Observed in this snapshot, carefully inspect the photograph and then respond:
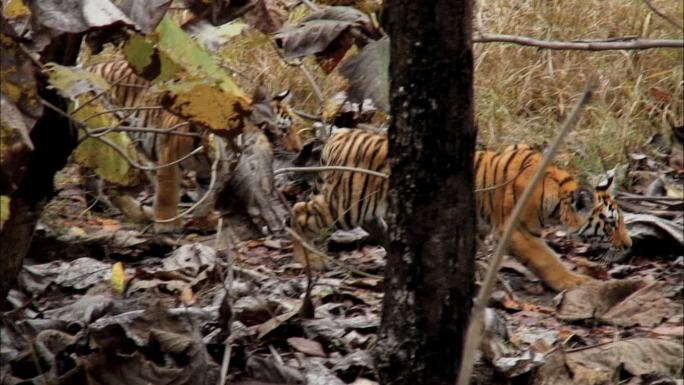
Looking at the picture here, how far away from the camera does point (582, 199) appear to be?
19.8 ft

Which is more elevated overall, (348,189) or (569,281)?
(348,189)

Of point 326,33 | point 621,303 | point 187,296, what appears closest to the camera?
point 326,33

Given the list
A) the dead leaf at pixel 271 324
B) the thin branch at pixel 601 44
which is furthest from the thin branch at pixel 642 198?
the thin branch at pixel 601 44

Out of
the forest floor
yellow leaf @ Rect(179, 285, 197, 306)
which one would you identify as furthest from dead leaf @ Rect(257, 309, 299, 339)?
yellow leaf @ Rect(179, 285, 197, 306)

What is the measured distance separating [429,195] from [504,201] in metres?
3.32

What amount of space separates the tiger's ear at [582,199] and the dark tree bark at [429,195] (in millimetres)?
3293

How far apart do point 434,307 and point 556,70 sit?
17.8 feet

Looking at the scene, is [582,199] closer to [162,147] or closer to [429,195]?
[162,147]

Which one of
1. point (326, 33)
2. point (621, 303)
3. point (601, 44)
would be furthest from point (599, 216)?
point (326, 33)

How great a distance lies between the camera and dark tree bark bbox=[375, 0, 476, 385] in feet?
8.76

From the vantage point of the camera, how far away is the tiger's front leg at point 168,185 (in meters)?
6.93

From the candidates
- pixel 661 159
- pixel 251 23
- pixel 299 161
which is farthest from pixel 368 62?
pixel 661 159

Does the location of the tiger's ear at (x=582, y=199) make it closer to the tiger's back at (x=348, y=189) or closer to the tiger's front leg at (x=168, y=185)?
the tiger's back at (x=348, y=189)

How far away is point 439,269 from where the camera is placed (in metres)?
2.76
